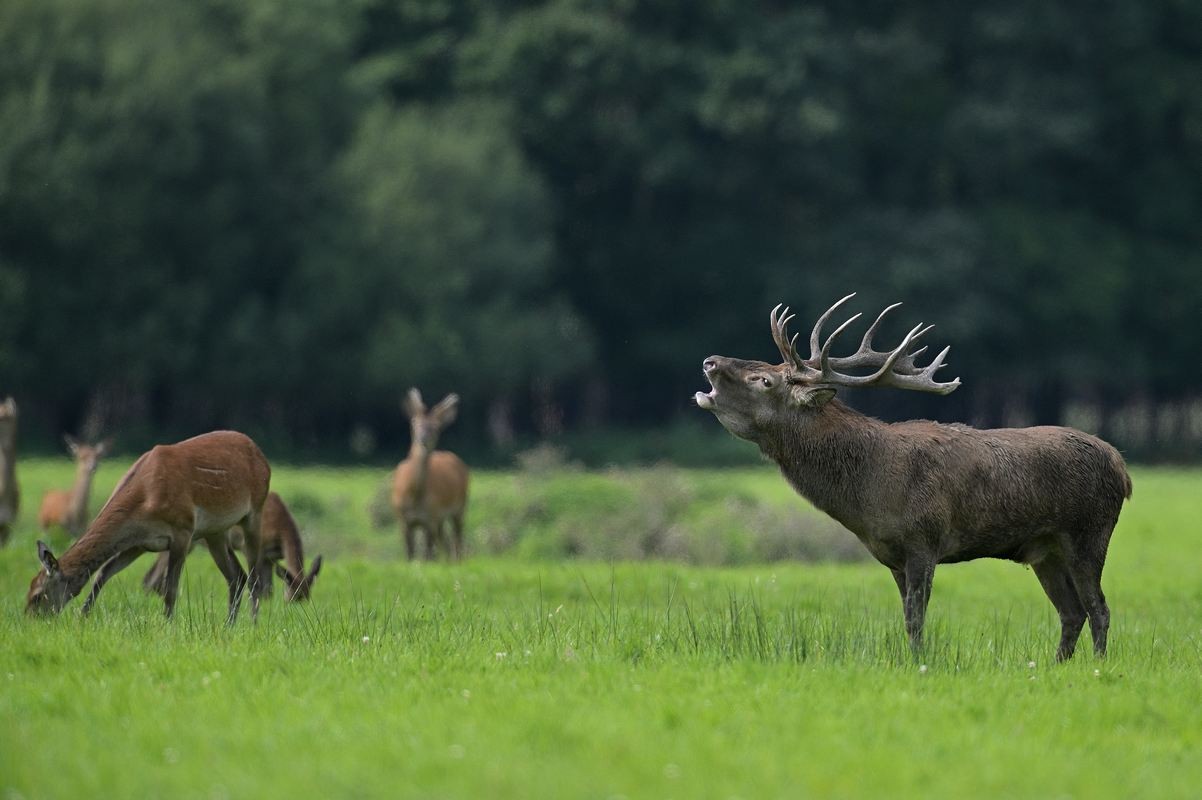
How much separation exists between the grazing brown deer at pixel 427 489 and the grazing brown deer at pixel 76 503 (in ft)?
10.1

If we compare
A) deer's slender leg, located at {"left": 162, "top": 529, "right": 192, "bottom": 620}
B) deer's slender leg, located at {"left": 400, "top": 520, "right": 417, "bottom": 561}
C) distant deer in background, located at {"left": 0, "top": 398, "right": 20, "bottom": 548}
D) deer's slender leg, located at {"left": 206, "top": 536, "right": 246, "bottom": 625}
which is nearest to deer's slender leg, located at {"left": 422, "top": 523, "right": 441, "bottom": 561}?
deer's slender leg, located at {"left": 400, "top": 520, "right": 417, "bottom": 561}

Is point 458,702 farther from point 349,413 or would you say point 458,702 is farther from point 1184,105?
point 1184,105

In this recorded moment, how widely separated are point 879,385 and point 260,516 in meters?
4.53

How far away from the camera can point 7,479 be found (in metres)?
18.3

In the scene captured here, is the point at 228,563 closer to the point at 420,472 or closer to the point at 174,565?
the point at 174,565

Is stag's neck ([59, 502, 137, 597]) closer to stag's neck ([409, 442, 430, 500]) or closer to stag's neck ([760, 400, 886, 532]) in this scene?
stag's neck ([760, 400, 886, 532])

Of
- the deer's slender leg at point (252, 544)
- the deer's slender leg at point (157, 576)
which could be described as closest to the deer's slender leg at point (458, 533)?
the deer's slender leg at point (157, 576)

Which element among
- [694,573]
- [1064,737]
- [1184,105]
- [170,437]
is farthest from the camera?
[1184,105]

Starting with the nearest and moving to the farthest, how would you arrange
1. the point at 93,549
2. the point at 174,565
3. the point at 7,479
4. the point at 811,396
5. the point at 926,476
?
the point at 926,476, the point at 811,396, the point at 93,549, the point at 174,565, the point at 7,479

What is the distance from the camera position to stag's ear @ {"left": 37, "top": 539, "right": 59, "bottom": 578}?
1120 cm

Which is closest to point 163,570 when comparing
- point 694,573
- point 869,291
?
point 694,573

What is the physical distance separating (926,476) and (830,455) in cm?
59

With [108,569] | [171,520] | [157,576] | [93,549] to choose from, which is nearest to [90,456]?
[157,576]

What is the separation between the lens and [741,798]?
698cm
